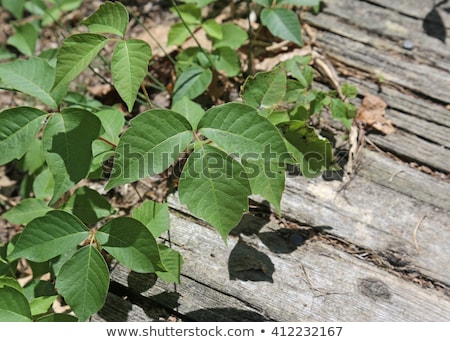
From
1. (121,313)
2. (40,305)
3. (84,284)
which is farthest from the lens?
(121,313)

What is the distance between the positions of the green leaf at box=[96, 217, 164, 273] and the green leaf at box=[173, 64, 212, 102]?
0.77 m

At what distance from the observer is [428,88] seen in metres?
2.08

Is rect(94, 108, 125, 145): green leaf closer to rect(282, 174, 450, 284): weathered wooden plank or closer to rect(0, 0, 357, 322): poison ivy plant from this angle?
rect(0, 0, 357, 322): poison ivy plant

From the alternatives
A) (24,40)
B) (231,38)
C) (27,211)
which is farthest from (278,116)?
(24,40)

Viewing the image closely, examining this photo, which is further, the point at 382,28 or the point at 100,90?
the point at 100,90

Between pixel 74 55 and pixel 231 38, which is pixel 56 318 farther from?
pixel 231 38

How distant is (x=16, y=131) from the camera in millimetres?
1467

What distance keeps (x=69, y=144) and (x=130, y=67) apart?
316mm

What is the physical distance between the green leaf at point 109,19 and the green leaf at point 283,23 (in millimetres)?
763

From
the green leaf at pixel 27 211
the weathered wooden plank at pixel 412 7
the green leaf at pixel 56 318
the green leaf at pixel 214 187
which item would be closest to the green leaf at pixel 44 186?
the green leaf at pixel 27 211

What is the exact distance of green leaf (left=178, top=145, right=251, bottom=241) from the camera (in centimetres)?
130

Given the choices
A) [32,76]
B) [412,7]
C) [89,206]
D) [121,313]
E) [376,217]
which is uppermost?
[412,7]

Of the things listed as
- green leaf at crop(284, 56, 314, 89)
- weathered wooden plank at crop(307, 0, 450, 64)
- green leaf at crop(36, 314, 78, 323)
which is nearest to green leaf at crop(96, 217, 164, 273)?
green leaf at crop(36, 314, 78, 323)
